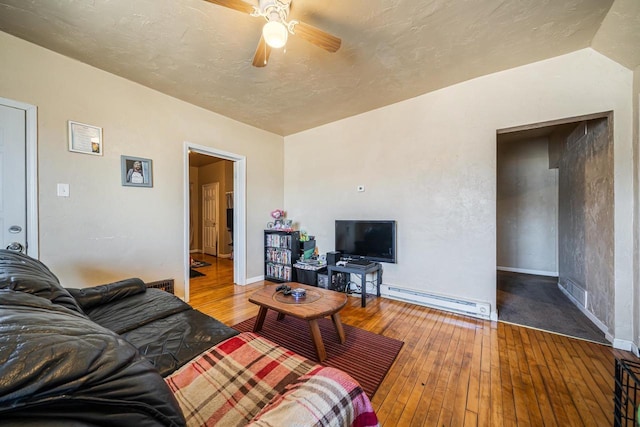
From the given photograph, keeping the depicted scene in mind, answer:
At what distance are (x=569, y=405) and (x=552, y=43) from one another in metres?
2.79

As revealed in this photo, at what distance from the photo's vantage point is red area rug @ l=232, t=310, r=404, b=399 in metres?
1.75

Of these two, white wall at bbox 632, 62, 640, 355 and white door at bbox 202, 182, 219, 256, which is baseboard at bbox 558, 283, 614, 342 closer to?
white wall at bbox 632, 62, 640, 355

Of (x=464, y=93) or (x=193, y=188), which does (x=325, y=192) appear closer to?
(x=464, y=93)

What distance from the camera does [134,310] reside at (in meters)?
1.70

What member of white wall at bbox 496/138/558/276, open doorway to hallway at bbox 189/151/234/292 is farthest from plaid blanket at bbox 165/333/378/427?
white wall at bbox 496/138/558/276

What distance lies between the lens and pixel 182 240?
10.3ft

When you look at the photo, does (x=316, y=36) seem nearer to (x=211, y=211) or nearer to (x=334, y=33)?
(x=334, y=33)

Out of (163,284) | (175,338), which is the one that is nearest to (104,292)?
(175,338)

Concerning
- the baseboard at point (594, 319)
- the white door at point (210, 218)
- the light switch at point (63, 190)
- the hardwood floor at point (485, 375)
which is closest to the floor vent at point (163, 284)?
the hardwood floor at point (485, 375)

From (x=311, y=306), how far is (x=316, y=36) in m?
2.04

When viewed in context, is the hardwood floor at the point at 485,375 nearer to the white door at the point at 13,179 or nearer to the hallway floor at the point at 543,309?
the hallway floor at the point at 543,309

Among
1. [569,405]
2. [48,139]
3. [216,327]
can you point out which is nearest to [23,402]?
[216,327]

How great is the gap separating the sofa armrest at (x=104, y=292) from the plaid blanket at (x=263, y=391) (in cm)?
116

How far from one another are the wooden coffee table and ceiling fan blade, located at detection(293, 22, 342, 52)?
202cm
